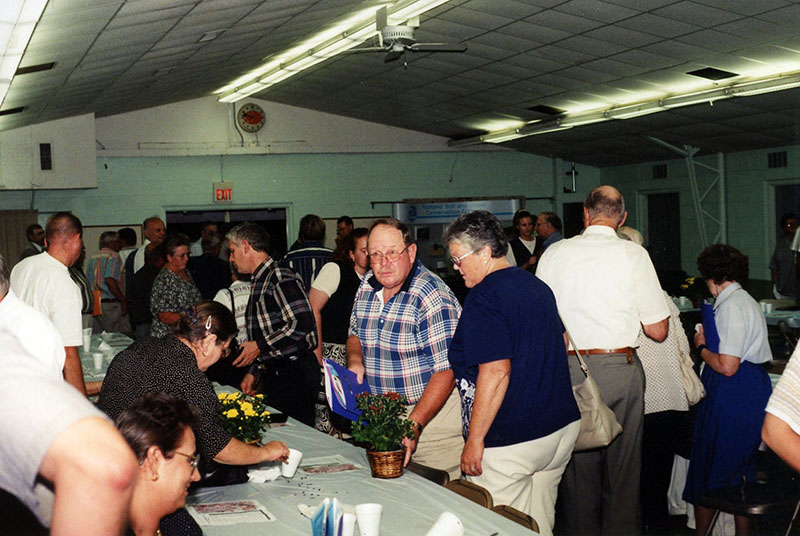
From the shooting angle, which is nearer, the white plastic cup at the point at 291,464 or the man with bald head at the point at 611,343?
the white plastic cup at the point at 291,464

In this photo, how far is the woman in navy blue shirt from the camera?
114 inches

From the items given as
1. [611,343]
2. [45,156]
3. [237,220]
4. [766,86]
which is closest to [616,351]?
[611,343]

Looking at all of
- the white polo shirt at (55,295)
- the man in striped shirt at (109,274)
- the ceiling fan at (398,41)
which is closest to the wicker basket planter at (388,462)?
the white polo shirt at (55,295)

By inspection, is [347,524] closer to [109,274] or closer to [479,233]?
[479,233]

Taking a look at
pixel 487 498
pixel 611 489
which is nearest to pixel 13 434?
pixel 487 498

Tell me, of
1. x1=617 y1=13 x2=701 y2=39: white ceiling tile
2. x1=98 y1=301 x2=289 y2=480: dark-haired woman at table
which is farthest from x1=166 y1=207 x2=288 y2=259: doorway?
x1=98 y1=301 x2=289 y2=480: dark-haired woman at table

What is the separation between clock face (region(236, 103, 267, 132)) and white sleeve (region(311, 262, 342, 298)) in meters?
9.35

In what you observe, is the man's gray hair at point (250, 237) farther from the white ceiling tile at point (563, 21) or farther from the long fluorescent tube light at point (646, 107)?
the long fluorescent tube light at point (646, 107)

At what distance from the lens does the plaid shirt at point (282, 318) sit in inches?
171

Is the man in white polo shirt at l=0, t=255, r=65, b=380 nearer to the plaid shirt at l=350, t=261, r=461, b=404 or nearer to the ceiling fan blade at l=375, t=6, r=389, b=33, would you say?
the plaid shirt at l=350, t=261, r=461, b=404

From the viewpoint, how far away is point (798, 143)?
40.0ft

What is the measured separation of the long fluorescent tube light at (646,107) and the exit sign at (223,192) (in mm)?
4037

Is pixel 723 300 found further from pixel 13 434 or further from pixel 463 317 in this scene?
pixel 13 434

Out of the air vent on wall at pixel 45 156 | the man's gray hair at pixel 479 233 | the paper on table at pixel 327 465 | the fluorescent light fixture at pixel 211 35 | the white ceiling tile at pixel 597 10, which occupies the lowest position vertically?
the paper on table at pixel 327 465
